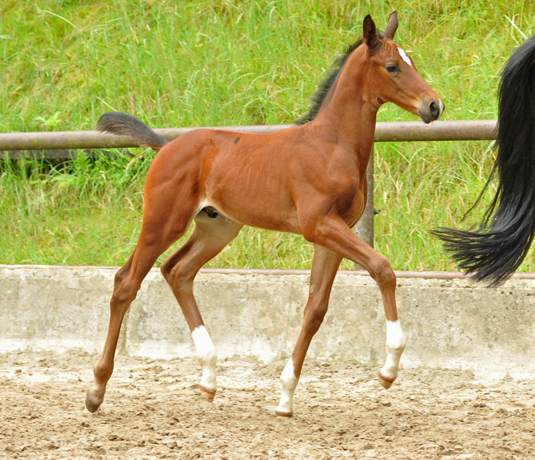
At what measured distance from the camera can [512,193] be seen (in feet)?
11.5

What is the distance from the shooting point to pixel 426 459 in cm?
289

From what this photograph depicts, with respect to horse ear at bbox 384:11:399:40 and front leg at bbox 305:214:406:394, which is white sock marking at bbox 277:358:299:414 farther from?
horse ear at bbox 384:11:399:40

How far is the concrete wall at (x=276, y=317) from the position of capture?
423 centimetres

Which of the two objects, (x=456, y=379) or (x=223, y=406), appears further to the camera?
(x=456, y=379)

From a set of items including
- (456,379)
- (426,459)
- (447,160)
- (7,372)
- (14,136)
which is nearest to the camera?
(426,459)

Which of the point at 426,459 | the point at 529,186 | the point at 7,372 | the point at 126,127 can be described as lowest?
the point at 7,372

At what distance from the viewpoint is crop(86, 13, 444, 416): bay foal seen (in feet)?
10.3

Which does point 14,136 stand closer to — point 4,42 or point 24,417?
point 24,417

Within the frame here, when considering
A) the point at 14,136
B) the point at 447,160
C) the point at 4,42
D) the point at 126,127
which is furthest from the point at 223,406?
the point at 4,42

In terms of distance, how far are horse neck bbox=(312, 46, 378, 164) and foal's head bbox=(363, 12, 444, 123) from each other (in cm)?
6

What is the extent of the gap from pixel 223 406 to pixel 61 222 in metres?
3.34

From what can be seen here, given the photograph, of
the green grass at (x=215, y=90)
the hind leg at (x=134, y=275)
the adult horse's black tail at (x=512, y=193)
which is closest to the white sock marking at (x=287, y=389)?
the hind leg at (x=134, y=275)

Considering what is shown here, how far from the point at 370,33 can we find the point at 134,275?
63.5 inches

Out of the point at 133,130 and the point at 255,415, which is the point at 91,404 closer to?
the point at 255,415
